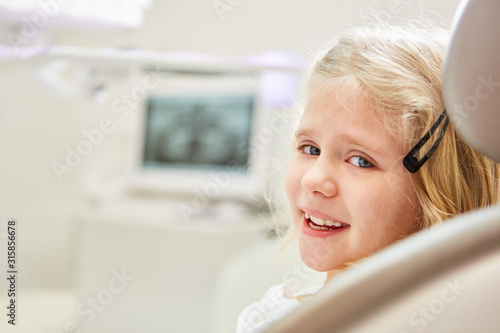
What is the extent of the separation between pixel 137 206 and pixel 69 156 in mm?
358

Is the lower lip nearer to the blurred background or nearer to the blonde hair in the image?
the blonde hair

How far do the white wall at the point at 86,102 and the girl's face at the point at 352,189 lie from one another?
1.41 metres

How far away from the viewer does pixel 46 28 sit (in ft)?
4.04

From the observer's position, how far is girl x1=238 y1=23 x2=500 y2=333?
55 cm

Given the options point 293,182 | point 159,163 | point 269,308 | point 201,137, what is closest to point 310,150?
point 293,182

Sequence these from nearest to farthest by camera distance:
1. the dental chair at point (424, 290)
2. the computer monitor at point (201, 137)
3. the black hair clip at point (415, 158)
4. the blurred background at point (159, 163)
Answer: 1. the dental chair at point (424, 290)
2. the black hair clip at point (415, 158)
3. the blurred background at point (159, 163)
4. the computer monitor at point (201, 137)

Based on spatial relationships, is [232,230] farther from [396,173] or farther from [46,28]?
[396,173]

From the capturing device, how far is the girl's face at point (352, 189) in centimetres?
55

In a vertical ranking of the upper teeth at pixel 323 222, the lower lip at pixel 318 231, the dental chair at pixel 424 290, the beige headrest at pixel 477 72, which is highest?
the beige headrest at pixel 477 72

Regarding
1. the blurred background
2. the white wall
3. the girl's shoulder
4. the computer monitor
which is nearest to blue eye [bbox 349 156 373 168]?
the girl's shoulder

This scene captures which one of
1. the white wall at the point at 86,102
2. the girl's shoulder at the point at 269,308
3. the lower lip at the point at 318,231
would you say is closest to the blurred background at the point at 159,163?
the white wall at the point at 86,102

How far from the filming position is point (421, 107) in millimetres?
553

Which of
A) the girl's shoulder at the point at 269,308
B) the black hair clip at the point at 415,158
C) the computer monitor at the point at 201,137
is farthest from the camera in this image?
the computer monitor at the point at 201,137

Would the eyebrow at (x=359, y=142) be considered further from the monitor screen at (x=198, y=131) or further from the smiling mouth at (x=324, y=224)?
the monitor screen at (x=198, y=131)
